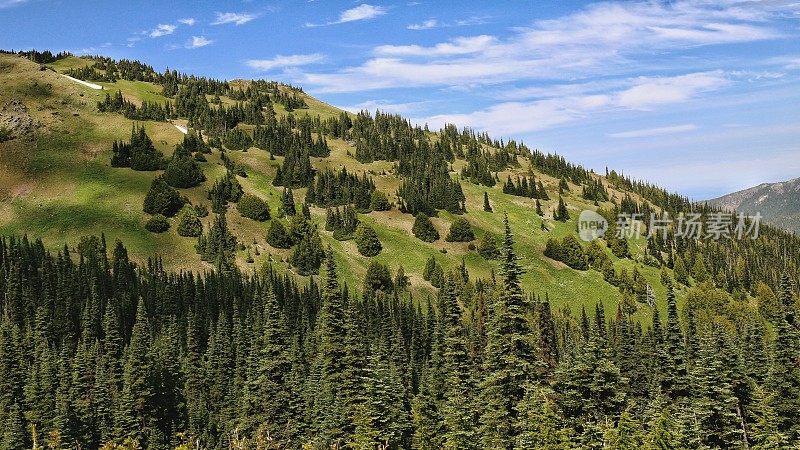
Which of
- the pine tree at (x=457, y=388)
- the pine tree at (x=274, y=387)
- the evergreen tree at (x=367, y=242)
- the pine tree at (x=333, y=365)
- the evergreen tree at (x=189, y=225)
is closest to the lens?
the pine tree at (x=457, y=388)

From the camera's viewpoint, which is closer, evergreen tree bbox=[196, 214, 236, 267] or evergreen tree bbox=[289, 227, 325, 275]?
evergreen tree bbox=[196, 214, 236, 267]

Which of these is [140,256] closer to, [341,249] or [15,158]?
[341,249]

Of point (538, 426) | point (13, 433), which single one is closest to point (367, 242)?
point (13, 433)

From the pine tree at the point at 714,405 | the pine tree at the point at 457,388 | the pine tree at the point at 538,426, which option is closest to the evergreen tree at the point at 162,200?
the pine tree at the point at 457,388

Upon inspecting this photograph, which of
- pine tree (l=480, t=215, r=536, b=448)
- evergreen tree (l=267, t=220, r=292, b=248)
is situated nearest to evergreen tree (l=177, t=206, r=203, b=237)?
evergreen tree (l=267, t=220, r=292, b=248)

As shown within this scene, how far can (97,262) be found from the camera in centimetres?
14662

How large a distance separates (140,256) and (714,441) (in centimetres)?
14211

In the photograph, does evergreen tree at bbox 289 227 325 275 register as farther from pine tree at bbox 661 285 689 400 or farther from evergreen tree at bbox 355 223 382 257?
pine tree at bbox 661 285 689 400

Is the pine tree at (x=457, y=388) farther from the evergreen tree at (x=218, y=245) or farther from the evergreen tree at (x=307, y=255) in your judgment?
the evergreen tree at (x=307, y=255)

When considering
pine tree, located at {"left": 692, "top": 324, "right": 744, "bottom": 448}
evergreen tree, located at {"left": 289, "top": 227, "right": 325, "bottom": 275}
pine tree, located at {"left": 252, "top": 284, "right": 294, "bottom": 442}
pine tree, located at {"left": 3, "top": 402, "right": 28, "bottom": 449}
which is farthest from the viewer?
evergreen tree, located at {"left": 289, "top": 227, "right": 325, "bottom": 275}

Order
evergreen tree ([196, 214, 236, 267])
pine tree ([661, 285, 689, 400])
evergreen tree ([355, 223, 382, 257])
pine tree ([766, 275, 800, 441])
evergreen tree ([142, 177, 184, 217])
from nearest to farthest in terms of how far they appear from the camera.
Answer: pine tree ([661, 285, 689, 400]) → pine tree ([766, 275, 800, 441]) → evergreen tree ([196, 214, 236, 267]) → evergreen tree ([142, 177, 184, 217]) → evergreen tree ([355, 223, 382, 257])

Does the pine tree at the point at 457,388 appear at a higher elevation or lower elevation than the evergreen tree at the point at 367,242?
lower

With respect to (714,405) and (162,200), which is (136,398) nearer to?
(714,405)

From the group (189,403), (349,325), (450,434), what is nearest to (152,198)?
(189,403)
